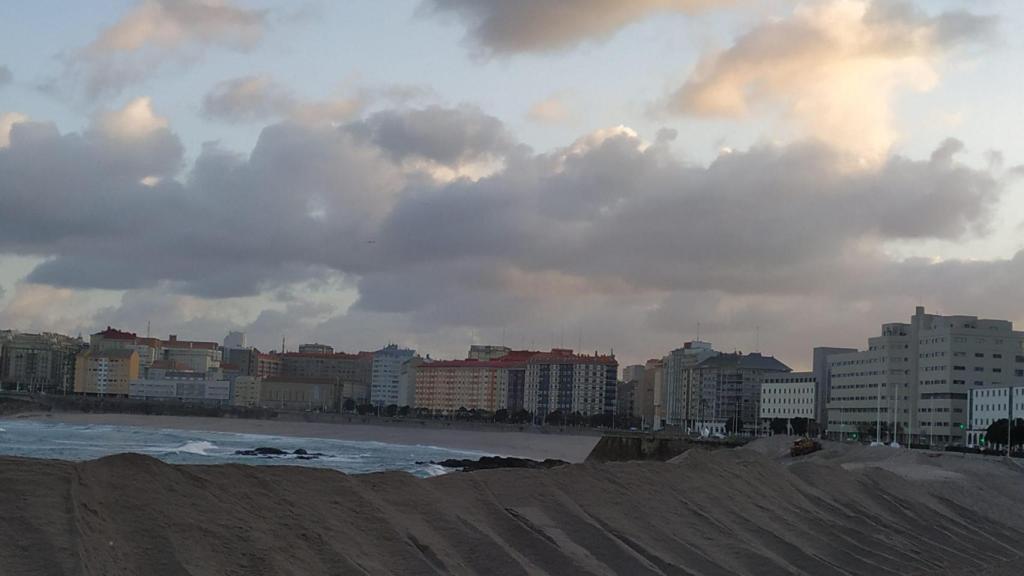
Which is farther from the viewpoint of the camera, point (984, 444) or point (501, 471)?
point (984, 444)

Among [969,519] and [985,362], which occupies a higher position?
[985,362]

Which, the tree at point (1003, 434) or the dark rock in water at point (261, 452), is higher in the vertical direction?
the tree at point (1003, 434)

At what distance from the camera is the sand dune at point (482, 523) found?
14.6 m

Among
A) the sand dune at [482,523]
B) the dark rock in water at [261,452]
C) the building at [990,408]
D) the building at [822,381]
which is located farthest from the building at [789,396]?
the sand dune at [482,523]

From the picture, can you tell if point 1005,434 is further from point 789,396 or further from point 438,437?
point 438,437

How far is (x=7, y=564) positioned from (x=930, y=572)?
17780mm

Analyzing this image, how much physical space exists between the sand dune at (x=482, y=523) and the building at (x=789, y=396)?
130m

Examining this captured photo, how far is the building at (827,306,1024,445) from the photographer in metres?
126

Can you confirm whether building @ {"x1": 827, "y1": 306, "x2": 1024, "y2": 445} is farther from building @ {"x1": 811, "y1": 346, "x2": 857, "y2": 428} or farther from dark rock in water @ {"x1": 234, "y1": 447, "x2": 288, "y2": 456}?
dark rock in water @ {"x1": 234, "y1": 447, "x2": 288, "y2": 456}

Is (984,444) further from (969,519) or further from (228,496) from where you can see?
(228,496)

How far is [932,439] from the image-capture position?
127 metres

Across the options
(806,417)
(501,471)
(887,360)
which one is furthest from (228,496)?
(806,417)

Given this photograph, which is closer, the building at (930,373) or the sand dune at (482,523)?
the sand dune at (482,523)

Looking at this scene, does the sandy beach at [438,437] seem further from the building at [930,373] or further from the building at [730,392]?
the building at [930,373]
